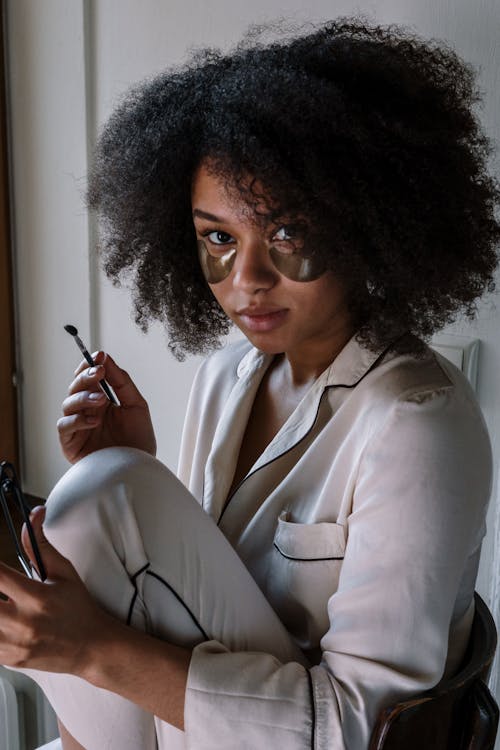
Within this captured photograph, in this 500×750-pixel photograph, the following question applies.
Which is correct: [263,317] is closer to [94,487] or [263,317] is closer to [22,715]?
[94,487]

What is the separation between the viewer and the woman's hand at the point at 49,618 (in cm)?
96

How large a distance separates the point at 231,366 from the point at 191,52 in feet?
2.73

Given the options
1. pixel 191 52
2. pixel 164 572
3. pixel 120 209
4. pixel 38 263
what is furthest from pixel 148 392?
pixel 164 572

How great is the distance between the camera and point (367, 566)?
983 millimetres

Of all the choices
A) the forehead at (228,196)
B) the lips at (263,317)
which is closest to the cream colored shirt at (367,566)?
the lips at (263,317)

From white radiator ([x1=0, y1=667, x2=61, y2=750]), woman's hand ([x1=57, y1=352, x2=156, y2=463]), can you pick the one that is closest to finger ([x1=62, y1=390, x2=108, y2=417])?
woman's hand ([x1=57, y1=352, x2=156, y2=463])

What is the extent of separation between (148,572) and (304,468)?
0.80ft

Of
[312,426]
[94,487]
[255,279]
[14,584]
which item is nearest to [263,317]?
[255,279]

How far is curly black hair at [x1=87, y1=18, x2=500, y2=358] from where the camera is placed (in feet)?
3.34

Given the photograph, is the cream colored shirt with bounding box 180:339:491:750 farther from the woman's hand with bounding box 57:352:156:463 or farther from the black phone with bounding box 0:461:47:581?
the woman's hand with bounding box 57:352:156:463


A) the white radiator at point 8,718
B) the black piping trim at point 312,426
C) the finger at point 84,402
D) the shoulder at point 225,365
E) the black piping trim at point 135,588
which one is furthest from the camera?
the white radiator at point 8,718

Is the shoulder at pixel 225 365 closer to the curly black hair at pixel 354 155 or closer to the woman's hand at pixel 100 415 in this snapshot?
the woman's hand at pixel 100 415

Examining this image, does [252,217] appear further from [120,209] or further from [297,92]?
[120,209]

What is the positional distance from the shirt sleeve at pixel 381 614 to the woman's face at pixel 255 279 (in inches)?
6.8
